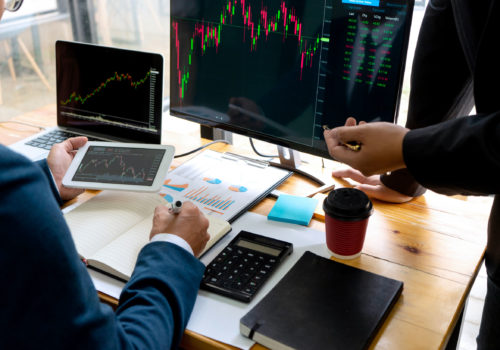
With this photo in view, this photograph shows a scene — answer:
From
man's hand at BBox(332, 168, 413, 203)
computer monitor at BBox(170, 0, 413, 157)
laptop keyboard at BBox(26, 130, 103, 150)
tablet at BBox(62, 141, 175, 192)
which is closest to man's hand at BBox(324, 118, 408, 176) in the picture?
computer monitor at BBox(170, 0, 413, 157)

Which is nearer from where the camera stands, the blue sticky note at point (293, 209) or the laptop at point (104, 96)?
the blue sticky note at point (293, 209)

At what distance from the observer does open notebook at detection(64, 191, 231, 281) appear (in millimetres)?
922

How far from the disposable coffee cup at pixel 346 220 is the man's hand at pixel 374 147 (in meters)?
0.06

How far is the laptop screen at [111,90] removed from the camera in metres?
1.35

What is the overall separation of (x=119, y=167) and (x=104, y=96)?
349 mm

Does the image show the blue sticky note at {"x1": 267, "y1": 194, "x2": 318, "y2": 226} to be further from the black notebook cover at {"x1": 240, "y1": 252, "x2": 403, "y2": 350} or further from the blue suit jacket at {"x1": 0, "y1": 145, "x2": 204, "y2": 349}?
the blue suit jacket at {"x1": 0, "y1": 145, "x2": 204, "y2": 349}

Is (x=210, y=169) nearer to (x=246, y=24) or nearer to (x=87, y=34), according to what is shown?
(x=246, y=24)

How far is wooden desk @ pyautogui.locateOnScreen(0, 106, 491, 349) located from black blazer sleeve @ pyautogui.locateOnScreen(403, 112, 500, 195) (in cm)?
18

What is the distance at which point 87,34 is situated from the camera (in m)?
2.51

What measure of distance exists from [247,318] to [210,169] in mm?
587

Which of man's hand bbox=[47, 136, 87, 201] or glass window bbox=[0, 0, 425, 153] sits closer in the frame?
man's hand bbox=[47, 136, 87, 201]

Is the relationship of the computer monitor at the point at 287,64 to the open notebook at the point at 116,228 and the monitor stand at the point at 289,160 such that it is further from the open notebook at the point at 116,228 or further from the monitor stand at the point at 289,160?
the open notebook at the point at 116,228

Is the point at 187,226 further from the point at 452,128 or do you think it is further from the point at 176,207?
the point at 452,128

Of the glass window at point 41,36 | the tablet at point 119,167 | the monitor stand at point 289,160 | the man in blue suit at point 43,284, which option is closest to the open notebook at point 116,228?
the tablet at point 119,167
